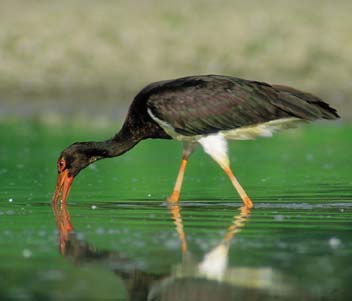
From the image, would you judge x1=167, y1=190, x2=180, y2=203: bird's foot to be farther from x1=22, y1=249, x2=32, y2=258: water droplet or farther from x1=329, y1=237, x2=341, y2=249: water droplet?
x1=22, y1=249, x2=32, y2=258: water droplet

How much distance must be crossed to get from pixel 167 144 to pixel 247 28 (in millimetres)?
8385

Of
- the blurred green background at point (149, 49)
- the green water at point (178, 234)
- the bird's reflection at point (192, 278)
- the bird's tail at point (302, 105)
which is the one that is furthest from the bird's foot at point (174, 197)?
the blurred green background at point (149, 49)

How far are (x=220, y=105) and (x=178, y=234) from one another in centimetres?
308

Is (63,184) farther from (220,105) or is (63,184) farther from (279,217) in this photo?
(279,217)

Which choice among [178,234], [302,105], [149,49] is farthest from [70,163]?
[149,49]

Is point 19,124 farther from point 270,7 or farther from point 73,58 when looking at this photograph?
point 270,7

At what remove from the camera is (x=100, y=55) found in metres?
28.9

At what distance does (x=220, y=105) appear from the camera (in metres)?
13.0

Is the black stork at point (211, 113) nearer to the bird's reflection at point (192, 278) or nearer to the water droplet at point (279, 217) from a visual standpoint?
the water droplet at point (279, 217)

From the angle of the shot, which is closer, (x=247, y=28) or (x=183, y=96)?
(x=183, y=96)

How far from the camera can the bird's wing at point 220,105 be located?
12.8 m

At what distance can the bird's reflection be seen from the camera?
7.83 meters

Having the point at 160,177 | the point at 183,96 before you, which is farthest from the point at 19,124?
the point at 183,96

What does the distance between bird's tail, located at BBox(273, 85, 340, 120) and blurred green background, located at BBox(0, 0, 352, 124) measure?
1299 centimetres
